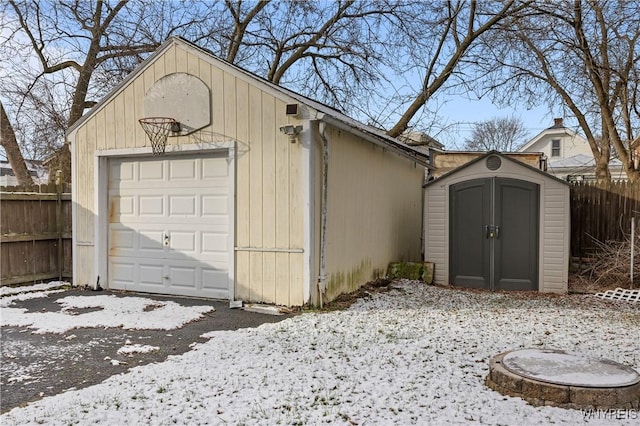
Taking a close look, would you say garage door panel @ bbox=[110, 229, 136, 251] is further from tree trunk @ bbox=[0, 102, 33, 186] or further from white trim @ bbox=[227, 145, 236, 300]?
tree trunk @ bbox=[0, 102, 33, 186]

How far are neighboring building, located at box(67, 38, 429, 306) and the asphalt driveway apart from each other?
2.97ft

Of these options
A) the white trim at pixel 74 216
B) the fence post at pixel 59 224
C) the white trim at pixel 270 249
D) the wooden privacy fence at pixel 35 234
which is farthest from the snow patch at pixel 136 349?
the fence post at pixel 59 224

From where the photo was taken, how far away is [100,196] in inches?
299

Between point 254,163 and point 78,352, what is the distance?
308 cm

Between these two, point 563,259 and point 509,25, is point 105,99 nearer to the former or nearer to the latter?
point 563,259

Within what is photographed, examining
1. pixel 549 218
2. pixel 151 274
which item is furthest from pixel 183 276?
pixel 549 218

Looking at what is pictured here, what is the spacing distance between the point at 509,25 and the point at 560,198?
7282mm

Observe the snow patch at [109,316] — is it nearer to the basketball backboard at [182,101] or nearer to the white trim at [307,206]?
the white trim at [307,206]

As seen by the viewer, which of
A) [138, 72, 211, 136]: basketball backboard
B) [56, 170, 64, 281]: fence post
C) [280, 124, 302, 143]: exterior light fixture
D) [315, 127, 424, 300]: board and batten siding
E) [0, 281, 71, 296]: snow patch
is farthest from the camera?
[56, 170, 64, 281]: fence post

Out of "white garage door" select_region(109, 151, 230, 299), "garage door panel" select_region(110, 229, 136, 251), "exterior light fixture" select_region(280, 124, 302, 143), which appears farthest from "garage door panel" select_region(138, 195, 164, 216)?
"exterior light fixture" select_region(280, 124, 302, 143)

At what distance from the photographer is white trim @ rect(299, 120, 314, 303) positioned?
6.07m

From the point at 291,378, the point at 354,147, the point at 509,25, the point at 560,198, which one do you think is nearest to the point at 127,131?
the point at 354,147

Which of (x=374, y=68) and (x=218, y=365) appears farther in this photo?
(x=374, y=68)

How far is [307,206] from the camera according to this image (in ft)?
19.9
